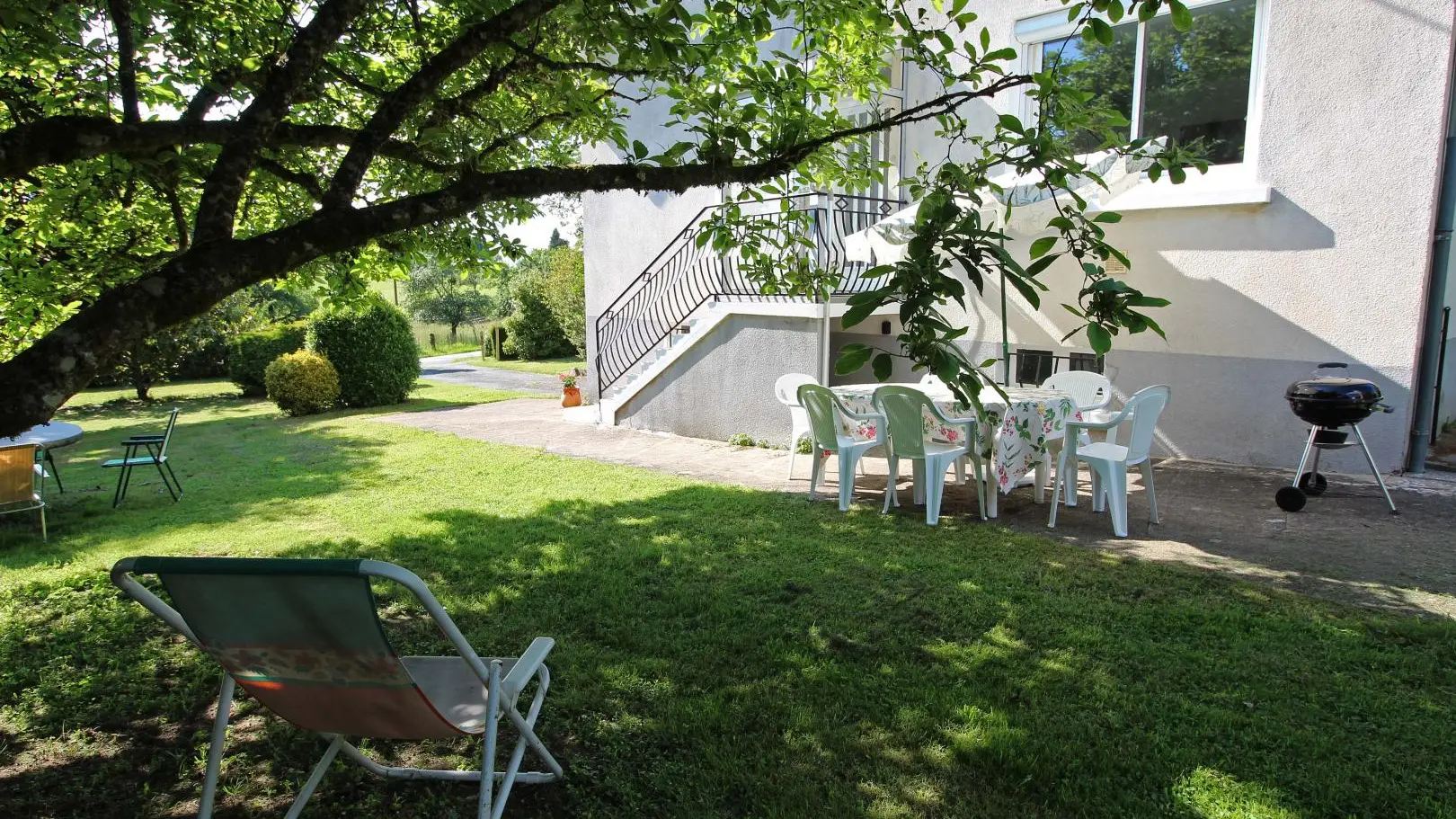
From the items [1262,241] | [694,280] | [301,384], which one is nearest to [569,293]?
[301,384]

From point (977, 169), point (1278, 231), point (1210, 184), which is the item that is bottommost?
point (977, 169)

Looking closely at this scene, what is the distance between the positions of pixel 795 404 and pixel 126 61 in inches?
233

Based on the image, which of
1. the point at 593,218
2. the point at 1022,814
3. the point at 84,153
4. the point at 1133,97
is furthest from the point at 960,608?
the point at 593,218

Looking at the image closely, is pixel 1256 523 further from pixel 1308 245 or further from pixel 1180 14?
pixel 1180 14

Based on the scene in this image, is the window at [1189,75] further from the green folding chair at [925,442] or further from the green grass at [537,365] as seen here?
the green grass at [537,365]

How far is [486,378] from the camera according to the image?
68.0ft

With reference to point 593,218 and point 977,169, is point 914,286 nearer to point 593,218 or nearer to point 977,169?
point 977,169

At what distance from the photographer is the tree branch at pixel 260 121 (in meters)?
2.82

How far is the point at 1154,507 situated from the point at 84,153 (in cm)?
650

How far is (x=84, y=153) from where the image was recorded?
2680mm

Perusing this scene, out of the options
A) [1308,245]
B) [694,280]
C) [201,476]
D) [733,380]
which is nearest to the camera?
[1308,245]

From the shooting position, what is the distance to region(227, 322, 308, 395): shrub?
1780cm

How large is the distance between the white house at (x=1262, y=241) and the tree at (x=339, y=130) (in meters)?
3.28

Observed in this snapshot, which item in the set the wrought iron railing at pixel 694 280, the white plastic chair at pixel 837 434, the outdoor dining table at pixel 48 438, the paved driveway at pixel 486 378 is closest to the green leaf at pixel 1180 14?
the white plastic chair at pixel 837 434
